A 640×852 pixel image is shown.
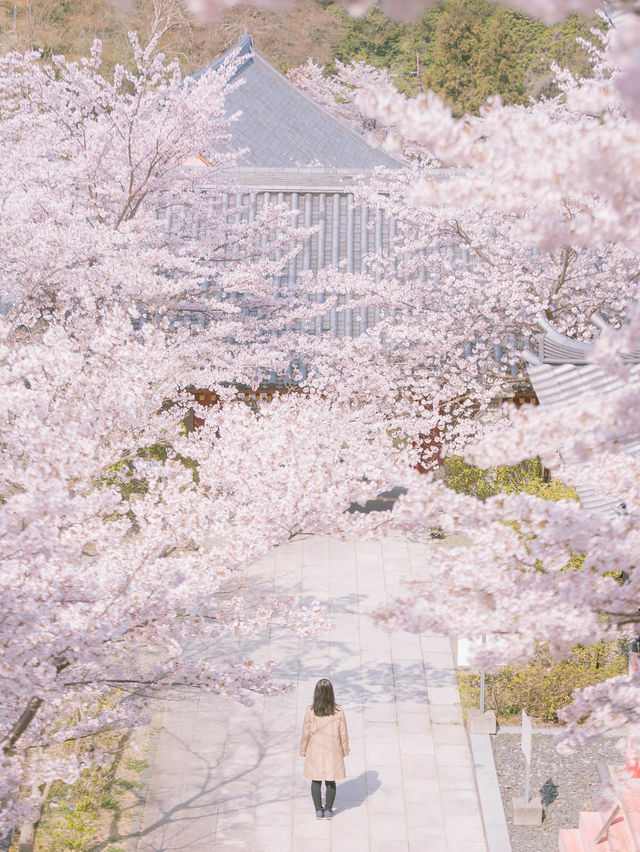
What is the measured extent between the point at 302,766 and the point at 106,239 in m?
6.76

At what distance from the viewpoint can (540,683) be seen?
11086mm

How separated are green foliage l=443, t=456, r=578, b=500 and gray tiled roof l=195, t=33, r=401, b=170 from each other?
42.2 ft

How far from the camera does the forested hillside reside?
146 ft

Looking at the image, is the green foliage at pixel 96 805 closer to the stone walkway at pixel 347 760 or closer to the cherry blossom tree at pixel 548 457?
the stone walkway at pixel 347 760

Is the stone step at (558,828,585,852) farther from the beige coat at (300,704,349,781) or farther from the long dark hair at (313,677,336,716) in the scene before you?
the long dark hair at (313,677,336,716)

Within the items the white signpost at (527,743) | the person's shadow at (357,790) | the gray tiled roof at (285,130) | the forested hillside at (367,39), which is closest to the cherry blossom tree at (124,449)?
the person's shadow at (357,790)

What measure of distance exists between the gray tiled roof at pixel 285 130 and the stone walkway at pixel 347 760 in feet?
55.8

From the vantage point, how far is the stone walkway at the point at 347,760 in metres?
9.23

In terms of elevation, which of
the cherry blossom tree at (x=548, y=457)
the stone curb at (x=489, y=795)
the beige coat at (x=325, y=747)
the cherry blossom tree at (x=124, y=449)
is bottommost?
the stone curb at (x=489, y=795)

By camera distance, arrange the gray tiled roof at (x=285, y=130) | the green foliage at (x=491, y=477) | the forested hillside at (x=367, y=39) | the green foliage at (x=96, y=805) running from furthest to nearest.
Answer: the forested hillside at (x=367, y=39)
the gray tiled roof at (x=285, y=130)
the green foliage at (x=491, y=477)
the green foliage at (x=96, y=805)

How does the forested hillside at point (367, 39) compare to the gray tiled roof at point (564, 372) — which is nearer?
the gray tiled roof at point (564, 372)

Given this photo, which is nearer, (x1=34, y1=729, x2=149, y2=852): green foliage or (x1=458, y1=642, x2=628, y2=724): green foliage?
(x1=34, y1=729, x2=149, y2=852): green foliage

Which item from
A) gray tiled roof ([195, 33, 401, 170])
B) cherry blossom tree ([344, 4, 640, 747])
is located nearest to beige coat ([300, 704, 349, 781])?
cherry blossom tree ([344, 4, 640, 747])

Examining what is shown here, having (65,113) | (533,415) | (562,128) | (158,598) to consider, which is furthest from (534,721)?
(65,113)
